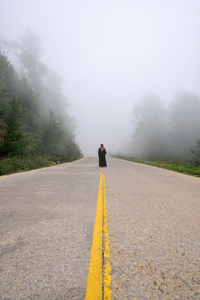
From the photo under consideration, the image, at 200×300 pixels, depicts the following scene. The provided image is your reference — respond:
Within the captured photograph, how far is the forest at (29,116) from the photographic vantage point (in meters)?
9.86

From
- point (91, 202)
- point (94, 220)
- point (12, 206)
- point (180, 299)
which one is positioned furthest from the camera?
point (91, 202)

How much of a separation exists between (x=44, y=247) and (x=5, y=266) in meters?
0.38

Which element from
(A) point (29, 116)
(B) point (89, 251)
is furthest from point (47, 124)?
(B) point (89, 251)

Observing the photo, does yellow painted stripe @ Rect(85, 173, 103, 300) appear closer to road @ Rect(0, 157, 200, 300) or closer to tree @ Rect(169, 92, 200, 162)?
road @ Rect(0, 157, 200, 300)

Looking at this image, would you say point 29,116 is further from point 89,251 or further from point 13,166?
point 89,251

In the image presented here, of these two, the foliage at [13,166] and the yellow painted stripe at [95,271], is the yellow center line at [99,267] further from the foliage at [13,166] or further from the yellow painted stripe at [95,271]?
the foliage at [13,166]

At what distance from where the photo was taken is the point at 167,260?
148 cm

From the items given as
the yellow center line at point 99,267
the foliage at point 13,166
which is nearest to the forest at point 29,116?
the foliage at point 13,166

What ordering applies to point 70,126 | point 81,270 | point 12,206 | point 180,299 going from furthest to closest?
point 70,126 → point 12,206 → point 81,270 → point 180,299

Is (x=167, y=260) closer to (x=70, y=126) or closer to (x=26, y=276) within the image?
(x=26, y=276)

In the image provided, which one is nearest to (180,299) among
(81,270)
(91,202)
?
(81,270)

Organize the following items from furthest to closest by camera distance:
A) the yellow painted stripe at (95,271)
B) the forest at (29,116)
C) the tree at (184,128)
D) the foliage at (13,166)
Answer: the tree at (184,128) → the forest at (29,116) → the foliage at (13,166) → the yellow painted stripe at (95,271)

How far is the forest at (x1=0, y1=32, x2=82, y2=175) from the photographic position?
32.4 ft

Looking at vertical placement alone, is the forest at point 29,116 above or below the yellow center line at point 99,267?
above
